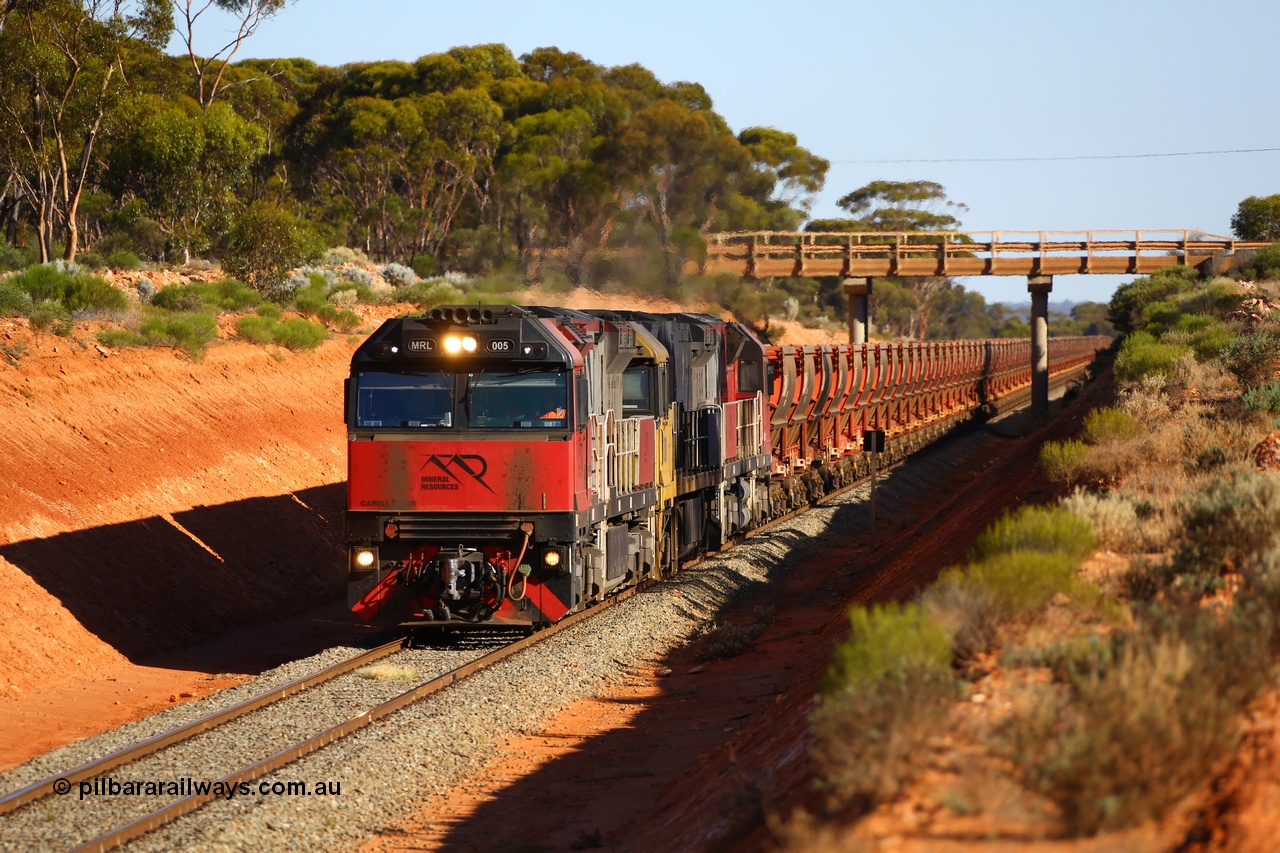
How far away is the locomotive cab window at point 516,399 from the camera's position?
1452 centimetres

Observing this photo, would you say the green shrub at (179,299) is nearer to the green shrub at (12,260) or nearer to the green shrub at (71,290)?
the green shrub at (71,290)

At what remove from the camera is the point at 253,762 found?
10641 millimetres

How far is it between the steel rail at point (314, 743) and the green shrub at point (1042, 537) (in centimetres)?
542

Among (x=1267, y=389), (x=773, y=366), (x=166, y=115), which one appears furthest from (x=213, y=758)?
(x=166, y=115)

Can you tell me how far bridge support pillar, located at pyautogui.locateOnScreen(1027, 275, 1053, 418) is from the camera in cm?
5488

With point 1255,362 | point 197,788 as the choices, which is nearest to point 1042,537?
point 197,788

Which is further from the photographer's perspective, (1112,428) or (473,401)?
(1112,428)

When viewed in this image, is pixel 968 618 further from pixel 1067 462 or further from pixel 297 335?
pixel 297 335


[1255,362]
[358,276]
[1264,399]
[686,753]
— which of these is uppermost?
[358,276]

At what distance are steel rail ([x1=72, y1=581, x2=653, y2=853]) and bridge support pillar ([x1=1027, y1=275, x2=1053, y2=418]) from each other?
135ft

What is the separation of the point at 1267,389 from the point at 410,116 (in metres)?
53.8

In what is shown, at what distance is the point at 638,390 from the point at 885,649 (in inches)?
437

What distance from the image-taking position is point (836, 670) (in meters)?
7.45

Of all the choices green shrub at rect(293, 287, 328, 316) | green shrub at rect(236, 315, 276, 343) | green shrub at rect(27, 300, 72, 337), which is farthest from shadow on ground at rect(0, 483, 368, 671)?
green shrub at rect(293, 287, 328, 316)
